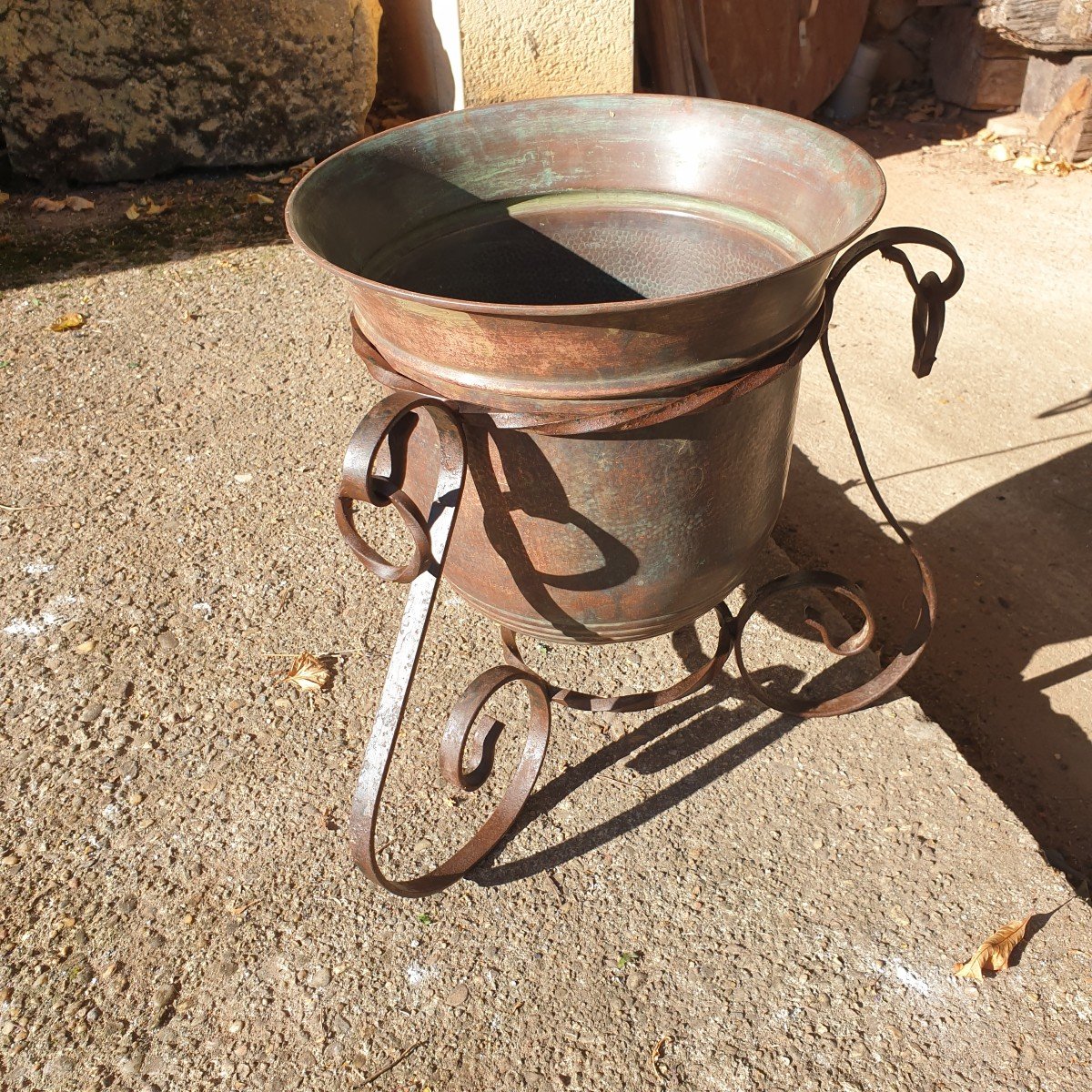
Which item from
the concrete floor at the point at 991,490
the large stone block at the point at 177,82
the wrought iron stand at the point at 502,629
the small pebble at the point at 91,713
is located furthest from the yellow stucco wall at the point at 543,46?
the small pebble at the point at 91,713

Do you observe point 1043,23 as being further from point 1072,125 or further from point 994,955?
point 994,955

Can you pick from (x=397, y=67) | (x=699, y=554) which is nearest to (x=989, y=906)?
(x=699, y=554)

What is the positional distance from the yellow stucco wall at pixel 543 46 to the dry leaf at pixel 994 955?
4.14 meters

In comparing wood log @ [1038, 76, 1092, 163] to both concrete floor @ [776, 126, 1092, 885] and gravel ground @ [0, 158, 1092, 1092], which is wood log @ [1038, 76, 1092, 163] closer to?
concrete floor @ [776, 126, 1092, 885]

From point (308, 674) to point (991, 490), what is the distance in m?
2.28

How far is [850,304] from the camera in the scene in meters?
4.14

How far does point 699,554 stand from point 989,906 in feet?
2.95

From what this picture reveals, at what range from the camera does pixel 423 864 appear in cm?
197

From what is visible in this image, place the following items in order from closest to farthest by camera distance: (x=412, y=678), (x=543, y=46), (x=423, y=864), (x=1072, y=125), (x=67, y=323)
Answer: (x=412, y=678) < (x=423, y=864) < (x=67, y=323) < (x=543, y=46) < (x=1072, y=125)

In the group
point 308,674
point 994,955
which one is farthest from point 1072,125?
point 308,674

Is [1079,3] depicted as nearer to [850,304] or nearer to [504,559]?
[850,304]

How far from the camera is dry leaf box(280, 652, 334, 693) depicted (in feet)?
7.61

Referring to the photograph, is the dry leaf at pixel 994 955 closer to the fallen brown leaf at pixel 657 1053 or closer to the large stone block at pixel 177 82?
the fallen brown leaf at pixel 657 1053

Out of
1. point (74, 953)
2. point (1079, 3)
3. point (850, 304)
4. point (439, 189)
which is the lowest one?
point (850, 304)
